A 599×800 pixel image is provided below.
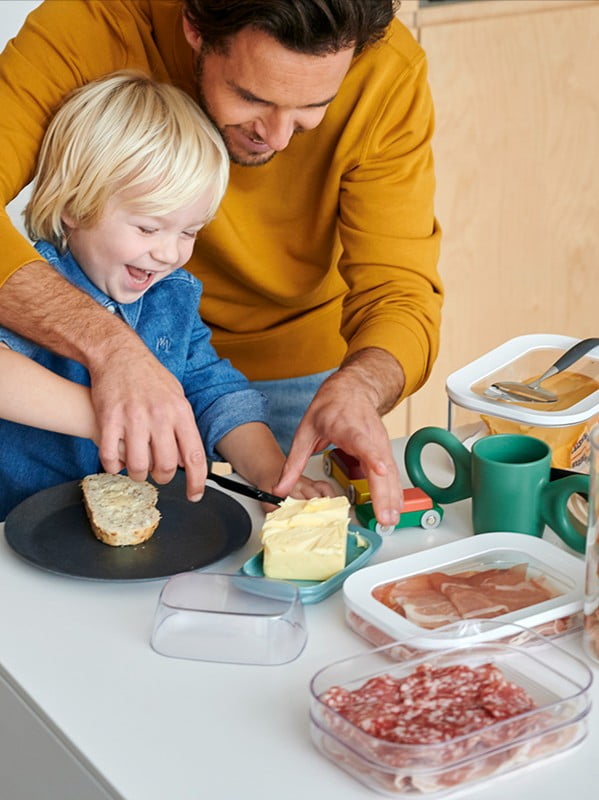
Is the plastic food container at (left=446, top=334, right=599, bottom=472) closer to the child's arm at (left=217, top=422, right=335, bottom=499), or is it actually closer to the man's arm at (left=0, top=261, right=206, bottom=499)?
the child's arm at (left=217, top=422, right=335, bottom=499)

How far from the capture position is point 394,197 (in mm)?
1679

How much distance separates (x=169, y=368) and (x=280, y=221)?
0.36m

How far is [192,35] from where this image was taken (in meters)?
1.49

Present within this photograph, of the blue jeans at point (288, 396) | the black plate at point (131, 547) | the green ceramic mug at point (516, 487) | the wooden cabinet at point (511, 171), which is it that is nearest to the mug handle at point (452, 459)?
the green ceramic mug at point (516, 487)

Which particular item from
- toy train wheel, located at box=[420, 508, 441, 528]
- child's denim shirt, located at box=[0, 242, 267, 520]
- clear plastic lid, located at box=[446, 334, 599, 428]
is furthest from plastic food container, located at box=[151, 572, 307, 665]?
child's denim shirt, located at box=[0, 242, 267, 520]

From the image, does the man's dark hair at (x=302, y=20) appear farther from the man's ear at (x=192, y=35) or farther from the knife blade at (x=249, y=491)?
the knife blade at (x=249, y=491)

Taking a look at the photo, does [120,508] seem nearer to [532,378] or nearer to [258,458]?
[258,458]

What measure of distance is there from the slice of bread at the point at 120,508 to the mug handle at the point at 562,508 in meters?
0.43

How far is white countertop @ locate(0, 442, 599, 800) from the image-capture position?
2.71ft

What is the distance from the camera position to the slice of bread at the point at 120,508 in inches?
46.3

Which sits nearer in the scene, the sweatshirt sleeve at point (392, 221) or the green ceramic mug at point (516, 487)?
the green ceramic mug at point (516, 487)

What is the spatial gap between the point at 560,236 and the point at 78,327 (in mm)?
2050

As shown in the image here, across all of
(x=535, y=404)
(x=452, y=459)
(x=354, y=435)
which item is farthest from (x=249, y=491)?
(x=535, y=404)

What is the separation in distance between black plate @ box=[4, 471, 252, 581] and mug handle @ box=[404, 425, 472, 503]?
0.69ft
